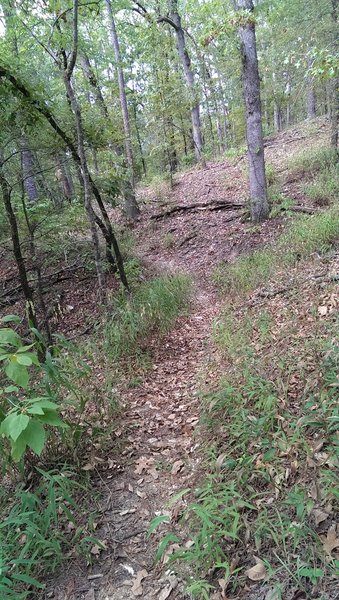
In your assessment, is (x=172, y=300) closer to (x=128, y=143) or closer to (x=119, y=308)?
(x=119, y=308)

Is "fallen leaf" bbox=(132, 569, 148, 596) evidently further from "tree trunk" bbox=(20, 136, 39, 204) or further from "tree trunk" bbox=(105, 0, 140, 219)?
"tree trunk" bbox=(105, 0, 140, 219)

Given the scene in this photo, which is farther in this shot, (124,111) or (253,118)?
(124,111)

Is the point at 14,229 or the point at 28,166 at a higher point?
the point at 28,166

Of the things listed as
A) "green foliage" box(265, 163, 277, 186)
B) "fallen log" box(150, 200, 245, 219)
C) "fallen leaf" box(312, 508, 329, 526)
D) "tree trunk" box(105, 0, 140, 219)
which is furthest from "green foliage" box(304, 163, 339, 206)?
"fallen leaf" box(312, 508, 329, 526)

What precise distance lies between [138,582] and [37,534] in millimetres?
687

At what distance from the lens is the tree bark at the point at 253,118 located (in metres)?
7.21

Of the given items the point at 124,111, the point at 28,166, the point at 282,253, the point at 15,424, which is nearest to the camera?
the point at 15,424

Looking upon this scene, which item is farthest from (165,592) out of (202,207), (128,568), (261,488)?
(202,207)

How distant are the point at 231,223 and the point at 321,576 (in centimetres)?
812

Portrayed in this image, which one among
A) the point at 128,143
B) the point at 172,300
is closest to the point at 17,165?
the point at 172,300

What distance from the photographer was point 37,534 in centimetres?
220

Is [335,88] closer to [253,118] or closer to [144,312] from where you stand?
[253,118]

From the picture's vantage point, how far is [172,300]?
6102 mm

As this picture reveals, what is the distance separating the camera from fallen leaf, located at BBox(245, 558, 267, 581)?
72.9 inches
